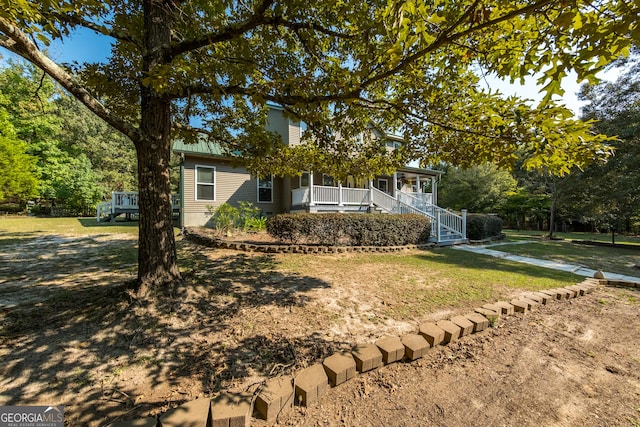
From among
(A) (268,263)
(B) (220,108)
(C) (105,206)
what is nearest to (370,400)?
(A) (268,263)

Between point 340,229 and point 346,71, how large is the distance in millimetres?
5674

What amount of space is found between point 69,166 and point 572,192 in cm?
3758

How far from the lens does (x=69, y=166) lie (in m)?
22.4

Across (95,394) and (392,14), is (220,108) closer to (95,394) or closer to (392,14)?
(392,14)

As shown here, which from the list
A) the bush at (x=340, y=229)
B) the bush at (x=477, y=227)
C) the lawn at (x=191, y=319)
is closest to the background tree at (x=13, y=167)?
the lawn at (x=191, y=319)

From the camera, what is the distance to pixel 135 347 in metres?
2.44

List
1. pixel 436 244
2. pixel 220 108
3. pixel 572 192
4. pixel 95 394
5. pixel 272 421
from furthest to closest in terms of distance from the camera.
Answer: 1. pixel 572 192
2. pixel 436 244
3. pixel 220 108
4. pixel 95 394
5. pixel 272 421

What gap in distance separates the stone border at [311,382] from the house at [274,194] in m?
7.99

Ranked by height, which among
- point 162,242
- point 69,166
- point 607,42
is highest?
point 69,166

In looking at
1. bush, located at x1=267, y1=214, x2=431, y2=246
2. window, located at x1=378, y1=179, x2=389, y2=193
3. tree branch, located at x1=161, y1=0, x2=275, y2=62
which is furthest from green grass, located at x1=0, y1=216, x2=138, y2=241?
window, located at x1=378, y1=179, x2=389, y2=193

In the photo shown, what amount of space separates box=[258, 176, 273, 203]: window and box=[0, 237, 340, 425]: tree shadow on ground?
364 inches

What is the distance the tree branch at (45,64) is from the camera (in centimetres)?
207

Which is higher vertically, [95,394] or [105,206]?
[105,206]

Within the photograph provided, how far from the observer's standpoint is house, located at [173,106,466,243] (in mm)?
11109
